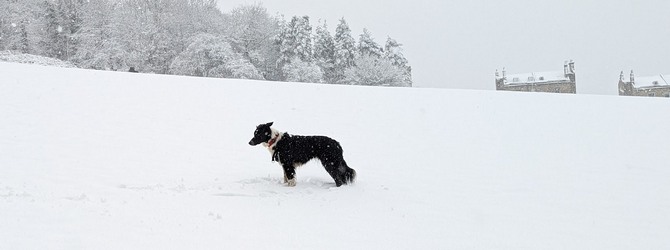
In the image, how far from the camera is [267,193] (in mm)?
7922

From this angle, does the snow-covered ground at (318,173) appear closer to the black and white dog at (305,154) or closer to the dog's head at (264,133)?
the black and white dog at (305,154)

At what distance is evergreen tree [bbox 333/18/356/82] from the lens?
184 feet

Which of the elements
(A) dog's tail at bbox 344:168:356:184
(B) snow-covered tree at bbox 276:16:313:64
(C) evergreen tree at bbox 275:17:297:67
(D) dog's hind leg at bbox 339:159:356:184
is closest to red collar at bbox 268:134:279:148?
(D) dog's hind leg at bbox 339:159:356:184

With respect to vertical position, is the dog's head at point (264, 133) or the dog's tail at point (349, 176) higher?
the dog's head at point (264, 133)

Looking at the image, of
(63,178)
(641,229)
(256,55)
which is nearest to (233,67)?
(256,55)

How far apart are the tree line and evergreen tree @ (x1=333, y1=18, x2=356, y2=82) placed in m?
0.73

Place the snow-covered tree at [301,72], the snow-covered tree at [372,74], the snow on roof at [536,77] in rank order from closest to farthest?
the snow-covered tree at [301,72] → the snow-covered tree at [372,74] → the snow on roof at [536,77]

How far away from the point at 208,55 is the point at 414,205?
120ft

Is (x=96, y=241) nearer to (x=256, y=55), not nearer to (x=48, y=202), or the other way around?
(x=48, y=202)

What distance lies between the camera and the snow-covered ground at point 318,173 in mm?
6062

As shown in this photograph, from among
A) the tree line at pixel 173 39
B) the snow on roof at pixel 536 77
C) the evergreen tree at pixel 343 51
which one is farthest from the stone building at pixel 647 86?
the evergreen tree at pixel 343 51

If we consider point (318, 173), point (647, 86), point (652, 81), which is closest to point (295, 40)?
point (318, 173)

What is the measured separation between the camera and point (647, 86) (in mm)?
72688

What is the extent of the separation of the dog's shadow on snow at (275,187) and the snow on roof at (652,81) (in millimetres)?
79425
